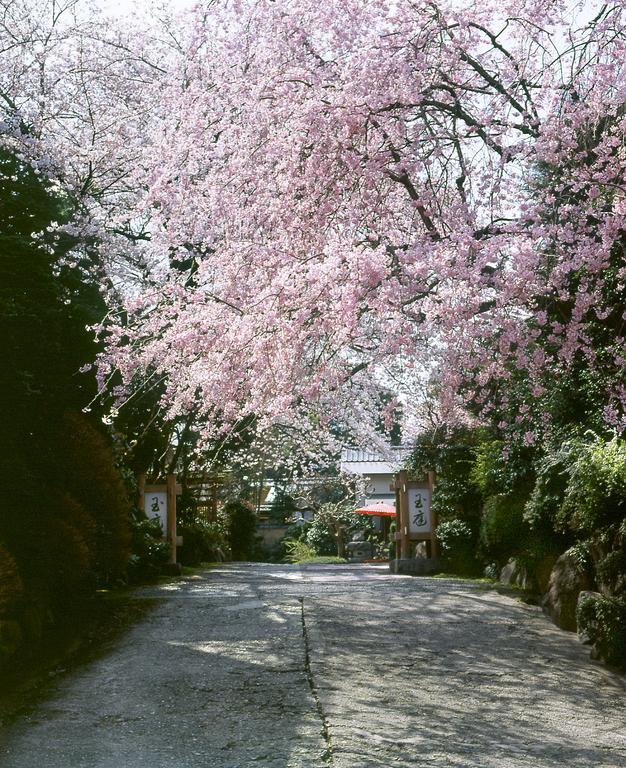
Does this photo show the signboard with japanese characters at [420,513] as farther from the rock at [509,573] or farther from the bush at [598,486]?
the bush at [598,486]

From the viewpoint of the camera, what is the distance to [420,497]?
1285 centimetres

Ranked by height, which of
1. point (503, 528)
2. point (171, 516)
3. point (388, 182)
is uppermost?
point (388, 182)

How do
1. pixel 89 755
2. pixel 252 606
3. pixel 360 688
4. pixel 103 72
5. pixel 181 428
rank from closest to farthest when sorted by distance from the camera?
pixel 89 755, pixel 360 688, pixel 252 606, pixel 103 72, pixel 181 428

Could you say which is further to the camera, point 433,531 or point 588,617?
point 433,531

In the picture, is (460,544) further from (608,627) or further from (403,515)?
(608,627)

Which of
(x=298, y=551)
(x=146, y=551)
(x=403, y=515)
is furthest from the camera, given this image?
(x=298, y=551)

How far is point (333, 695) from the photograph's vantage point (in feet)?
17.8

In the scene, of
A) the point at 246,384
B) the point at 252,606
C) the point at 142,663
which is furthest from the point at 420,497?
the point at 142,663

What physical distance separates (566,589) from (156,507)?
697 cm

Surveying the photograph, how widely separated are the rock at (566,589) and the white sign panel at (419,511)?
15.8 feet

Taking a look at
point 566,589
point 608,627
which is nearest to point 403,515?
point 566,589

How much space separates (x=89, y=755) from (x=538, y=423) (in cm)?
601

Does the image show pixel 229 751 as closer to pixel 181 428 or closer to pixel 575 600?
pixel 575 600

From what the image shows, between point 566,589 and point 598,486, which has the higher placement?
point 598,486
